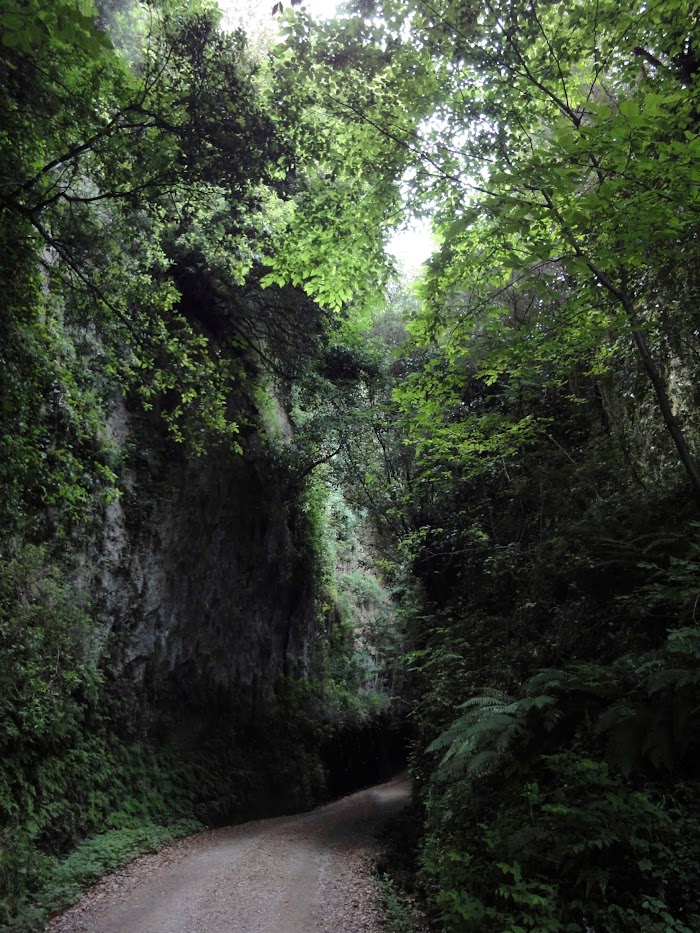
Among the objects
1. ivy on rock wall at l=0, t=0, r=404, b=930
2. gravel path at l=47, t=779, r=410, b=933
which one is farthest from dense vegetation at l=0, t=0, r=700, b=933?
gravel path at l=47, t=779, r=410, b=933

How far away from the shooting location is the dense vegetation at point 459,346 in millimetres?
3971

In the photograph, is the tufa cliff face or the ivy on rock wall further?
the tufa cliff face

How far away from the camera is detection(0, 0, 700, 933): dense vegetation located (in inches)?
156

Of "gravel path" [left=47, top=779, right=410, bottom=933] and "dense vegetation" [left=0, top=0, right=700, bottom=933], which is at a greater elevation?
"dense vegetation" [left=0, top=0, right=700, bottom=933]

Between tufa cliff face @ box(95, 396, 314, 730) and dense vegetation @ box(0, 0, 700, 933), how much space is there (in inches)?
32.6

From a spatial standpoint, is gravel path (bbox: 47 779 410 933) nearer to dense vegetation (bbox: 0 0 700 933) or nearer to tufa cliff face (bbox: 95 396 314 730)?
dense vegetation (bbox: 0 0 700 933)

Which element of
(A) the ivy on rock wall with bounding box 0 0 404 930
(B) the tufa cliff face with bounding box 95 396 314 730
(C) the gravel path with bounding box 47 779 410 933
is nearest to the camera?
(A) the ivy on rock wall with bounding box 0 0 404 930

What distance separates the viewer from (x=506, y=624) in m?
8.23

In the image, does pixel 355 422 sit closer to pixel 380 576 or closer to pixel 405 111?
pixel 405 111

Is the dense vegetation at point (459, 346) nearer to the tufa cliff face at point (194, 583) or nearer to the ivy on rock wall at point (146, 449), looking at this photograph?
the ivy on rock wall at point (146, 449)

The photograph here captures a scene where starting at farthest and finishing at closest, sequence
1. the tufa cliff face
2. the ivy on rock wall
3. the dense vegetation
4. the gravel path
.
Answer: the tufa cliff face
the gravel path
the ivy on rock wall
the dense vegetation

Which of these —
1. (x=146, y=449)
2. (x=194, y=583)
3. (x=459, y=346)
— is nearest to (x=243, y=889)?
(x=194, y=583)

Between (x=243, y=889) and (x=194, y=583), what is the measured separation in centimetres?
599

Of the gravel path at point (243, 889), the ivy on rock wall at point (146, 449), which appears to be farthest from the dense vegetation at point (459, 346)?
the gravel path at point (243, 889)
